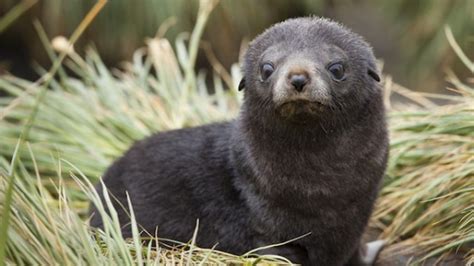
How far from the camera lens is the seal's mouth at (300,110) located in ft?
11.8

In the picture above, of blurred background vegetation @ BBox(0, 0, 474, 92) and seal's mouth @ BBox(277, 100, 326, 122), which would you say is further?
blurred background vegetation @ BBox(0, 0, 474, 92)

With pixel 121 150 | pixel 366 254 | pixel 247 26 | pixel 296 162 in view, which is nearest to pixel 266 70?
pixel 296 162

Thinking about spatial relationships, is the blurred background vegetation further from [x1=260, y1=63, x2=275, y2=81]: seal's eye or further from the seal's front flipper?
[x1=260, y1=63, x2=275, y2=81]: seal's eye

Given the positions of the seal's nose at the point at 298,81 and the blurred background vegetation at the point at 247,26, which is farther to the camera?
the blurred background vegetation at the point at 247,26

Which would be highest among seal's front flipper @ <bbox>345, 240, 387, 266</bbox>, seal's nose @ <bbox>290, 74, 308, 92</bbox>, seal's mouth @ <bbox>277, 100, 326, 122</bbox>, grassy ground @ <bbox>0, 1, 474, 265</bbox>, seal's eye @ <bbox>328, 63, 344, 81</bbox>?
seal's nose @ <bbox>290, 74, 308, 92</bbox>

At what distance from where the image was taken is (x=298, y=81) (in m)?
3.47

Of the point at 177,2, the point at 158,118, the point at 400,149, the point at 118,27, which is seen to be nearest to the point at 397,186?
the point at 400,149

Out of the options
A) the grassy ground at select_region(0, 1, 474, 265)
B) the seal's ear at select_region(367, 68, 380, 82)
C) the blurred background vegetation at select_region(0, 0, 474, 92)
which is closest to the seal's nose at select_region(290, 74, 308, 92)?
the seal's ear at select_region(367, 68, 380, 82)

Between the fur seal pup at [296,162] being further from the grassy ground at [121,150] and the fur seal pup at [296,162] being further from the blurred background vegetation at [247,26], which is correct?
the blurred background vegetation at [247,26]

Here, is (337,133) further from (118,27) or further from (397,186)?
(118,27)

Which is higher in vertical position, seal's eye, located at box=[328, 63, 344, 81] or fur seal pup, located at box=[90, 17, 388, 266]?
seal's eye, located at box=[328, 63, 344, 81]

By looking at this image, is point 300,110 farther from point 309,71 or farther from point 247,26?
point 247,26

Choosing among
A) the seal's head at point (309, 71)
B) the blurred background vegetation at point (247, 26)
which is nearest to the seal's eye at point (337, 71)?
the seal's head at point (309, 71)

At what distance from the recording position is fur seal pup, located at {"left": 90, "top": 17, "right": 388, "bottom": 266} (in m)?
3.73
